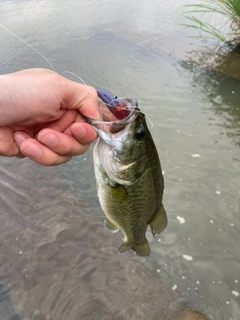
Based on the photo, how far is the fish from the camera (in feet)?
4.64

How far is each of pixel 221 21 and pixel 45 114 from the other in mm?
6225

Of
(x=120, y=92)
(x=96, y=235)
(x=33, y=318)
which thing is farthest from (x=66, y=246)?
(x=120, y=92)

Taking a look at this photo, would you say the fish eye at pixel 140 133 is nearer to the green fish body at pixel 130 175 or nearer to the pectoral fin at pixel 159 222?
the green fish body at pixel 130 175

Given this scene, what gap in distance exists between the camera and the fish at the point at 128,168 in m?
1.42

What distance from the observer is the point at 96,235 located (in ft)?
10.8

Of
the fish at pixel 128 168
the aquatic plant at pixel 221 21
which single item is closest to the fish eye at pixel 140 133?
the fish at pixel 128 168

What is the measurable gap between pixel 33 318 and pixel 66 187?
1414mm

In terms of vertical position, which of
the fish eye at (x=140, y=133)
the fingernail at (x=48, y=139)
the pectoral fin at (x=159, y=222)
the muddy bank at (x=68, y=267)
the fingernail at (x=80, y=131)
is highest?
the fish eye at (x=140, y=133)

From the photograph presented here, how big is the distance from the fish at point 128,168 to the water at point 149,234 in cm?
141

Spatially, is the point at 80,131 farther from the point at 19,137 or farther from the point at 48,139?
the point at 19,137

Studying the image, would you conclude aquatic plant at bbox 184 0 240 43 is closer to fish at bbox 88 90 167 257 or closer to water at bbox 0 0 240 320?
water at bbox 0 0 240 320

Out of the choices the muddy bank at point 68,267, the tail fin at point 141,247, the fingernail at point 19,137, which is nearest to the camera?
the fingernail at point 19,137

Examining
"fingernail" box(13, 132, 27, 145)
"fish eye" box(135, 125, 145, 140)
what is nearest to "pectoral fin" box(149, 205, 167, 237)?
"fish eye" box(135, 125, 145, 140)

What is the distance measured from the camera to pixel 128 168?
1.48m
